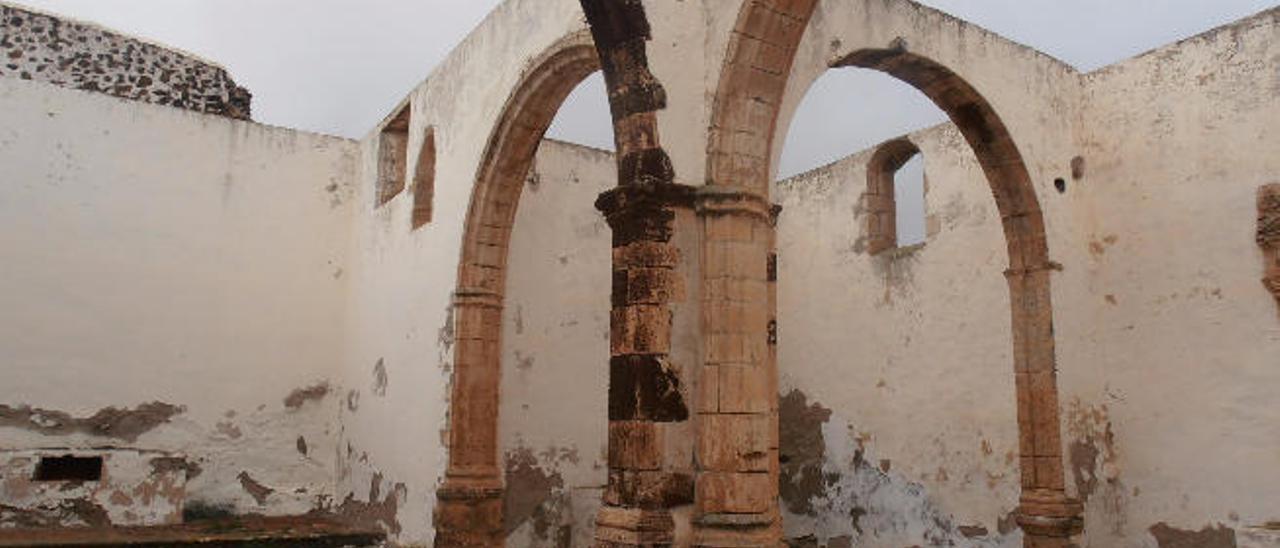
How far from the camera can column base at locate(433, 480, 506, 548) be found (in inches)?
285

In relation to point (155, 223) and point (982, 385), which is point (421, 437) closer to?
point (155, 223)

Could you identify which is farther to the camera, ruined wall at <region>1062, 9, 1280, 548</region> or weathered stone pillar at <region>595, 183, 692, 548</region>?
ruined wall at <region>1062, 9, 1280, 548</region>

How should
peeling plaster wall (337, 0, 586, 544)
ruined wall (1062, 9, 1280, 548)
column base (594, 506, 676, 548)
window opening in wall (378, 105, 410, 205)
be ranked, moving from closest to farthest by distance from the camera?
column base (594, 506, 676, 548), ruined wall (1062, 9, 1280, 548), peeling plaster wall (337, 0, 586, 544), window opening in wall (378, 105, 410, 205)

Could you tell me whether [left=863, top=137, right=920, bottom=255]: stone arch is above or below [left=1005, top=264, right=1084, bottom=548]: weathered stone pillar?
above

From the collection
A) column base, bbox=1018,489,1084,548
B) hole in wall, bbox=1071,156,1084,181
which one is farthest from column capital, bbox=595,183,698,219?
hole in wall, bbox=1071,156,1084,181

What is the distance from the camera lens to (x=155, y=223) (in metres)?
9.53

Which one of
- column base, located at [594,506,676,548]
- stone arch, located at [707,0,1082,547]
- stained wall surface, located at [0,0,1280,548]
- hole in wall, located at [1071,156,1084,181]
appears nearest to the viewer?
column base, located at [594,506,676,548]

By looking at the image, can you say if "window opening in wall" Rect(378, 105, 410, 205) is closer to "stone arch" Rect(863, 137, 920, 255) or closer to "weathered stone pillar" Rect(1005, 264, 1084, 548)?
"stone arch" Rect(863, 137, 920, 255)

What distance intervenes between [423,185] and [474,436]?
2.59 meters

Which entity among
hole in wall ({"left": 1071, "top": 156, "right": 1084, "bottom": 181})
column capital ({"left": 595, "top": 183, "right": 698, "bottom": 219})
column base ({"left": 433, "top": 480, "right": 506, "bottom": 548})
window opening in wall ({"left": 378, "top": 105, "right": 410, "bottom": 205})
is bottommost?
column base ({"left": 433, "top": 480, "right": 506, "bottom": 548})

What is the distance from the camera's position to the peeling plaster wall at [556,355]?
816 centimetres

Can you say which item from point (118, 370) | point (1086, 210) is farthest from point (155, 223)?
point (1086, 210)

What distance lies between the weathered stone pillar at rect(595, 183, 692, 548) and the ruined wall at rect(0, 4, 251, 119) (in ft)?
24.9

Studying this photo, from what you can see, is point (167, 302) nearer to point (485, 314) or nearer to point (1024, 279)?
point (485, 314)
